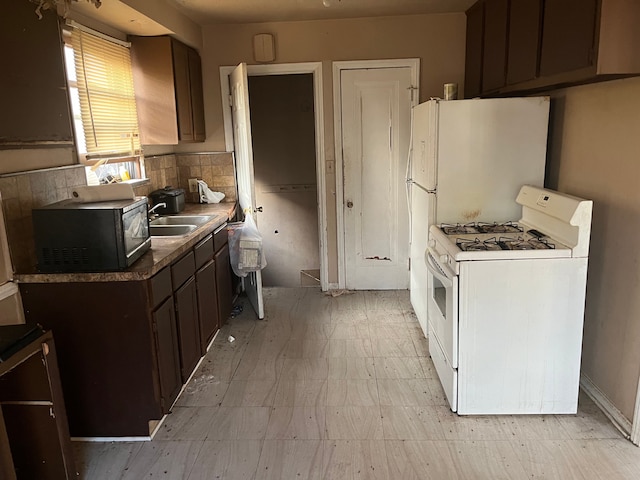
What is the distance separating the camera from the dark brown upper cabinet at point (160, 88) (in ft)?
12.2

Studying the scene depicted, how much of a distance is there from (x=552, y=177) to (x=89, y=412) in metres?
3.06

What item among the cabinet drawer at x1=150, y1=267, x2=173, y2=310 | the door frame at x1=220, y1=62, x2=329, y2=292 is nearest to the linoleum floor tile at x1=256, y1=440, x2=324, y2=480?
the cabinet drawer at x1=150, y1=267, x2=173, y2=310

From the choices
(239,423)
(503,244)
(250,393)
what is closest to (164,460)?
(239,423)

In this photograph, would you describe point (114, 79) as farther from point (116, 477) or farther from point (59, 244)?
point (116, 477)

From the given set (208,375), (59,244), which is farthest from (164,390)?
(59,244)

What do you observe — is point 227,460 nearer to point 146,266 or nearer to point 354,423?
point 354,423

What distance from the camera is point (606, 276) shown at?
8.51ft

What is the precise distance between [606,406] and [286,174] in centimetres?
435

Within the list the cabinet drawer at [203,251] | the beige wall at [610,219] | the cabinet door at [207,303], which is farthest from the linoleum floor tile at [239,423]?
the beige wall at [610,219]

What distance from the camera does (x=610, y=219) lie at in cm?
252

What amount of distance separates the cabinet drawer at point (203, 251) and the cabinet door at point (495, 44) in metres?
2.25

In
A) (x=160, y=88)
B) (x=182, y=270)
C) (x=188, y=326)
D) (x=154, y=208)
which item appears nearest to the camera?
(x=182, y=270)

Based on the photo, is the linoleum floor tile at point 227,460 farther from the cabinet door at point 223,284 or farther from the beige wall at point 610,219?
the beige wall at point 610,219

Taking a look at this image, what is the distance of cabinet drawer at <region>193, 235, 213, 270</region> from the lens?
316cm
